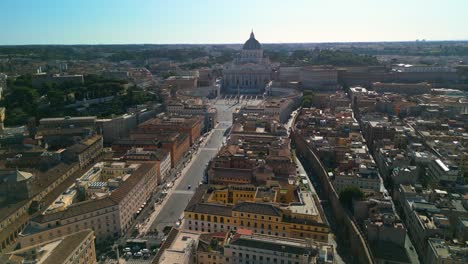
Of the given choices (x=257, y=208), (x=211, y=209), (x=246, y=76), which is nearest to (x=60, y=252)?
(x=211, y=209)

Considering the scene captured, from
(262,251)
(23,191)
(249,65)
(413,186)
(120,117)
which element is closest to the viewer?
(262,251)

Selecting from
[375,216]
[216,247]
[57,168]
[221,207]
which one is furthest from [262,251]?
[57,168]

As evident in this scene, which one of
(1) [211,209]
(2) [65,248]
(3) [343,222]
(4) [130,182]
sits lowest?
(3) [343,222]

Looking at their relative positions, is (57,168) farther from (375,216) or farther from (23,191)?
(375,216)

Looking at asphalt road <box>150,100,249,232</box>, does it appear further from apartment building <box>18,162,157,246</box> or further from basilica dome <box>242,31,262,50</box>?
basilica dome <box>242,31,262,50</box>

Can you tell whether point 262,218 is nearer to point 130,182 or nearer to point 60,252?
point 130,182

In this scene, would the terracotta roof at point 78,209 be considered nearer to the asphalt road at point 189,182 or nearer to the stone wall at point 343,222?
the asphalt road at point 189,182
